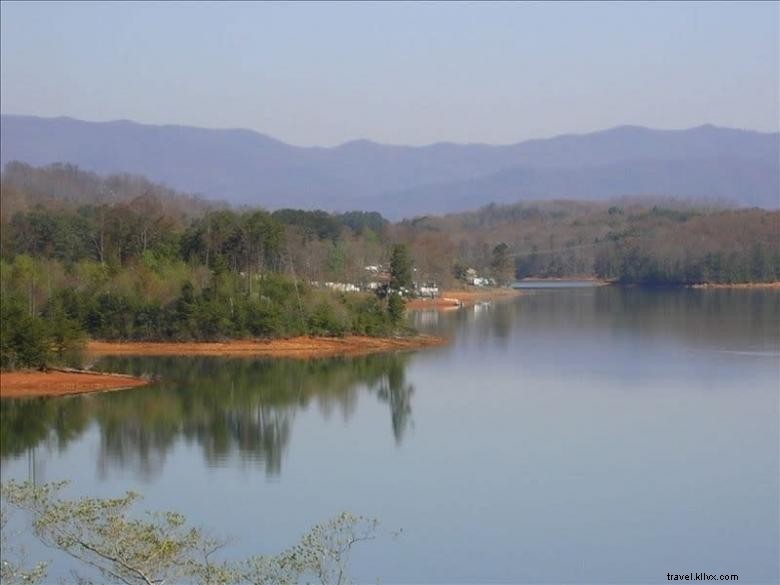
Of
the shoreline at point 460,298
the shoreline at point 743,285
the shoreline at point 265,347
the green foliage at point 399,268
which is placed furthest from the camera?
the shoreline at point 743,285

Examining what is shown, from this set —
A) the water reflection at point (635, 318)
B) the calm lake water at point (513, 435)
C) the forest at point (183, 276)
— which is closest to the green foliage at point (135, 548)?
the calm lake water at point (513, 435)

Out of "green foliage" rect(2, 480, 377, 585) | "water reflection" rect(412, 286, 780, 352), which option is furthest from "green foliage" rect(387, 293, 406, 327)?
"green foliage" rect(2, 480, 377, 585)

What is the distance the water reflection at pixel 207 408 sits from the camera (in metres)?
17.9

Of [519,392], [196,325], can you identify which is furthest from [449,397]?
[196,325]

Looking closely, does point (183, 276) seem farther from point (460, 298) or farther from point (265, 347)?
point (460, 298)

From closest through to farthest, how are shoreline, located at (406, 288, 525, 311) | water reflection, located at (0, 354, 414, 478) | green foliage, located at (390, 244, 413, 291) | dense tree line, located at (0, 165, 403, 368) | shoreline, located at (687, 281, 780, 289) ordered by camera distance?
water reflection, located at (0, 354, 414, 478)
dense tree line, located at (0, 165, 403, 368)
green foliage, located at (390, 244, 413, 291)
shoreline, located at (406, 288, 525, 311)
shoreline, located at (687, 281, 780, 289)

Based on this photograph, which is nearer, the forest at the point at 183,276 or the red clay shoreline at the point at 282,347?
the red clay shoreline at the point at 282,347

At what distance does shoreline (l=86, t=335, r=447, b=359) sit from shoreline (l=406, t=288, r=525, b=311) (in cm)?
1549

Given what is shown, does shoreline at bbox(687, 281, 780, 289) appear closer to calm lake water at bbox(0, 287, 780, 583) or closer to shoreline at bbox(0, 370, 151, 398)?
calm lake water at bbox(0, 287, 780, 583)

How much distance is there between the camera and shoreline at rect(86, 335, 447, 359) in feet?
100

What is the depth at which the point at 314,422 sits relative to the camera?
67.7 feet

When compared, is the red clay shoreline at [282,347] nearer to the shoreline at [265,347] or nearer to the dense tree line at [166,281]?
the shoreline at [265,347]

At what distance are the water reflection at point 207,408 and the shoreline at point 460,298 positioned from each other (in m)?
20.5

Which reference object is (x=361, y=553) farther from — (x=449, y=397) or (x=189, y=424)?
(x=449, y=397)
